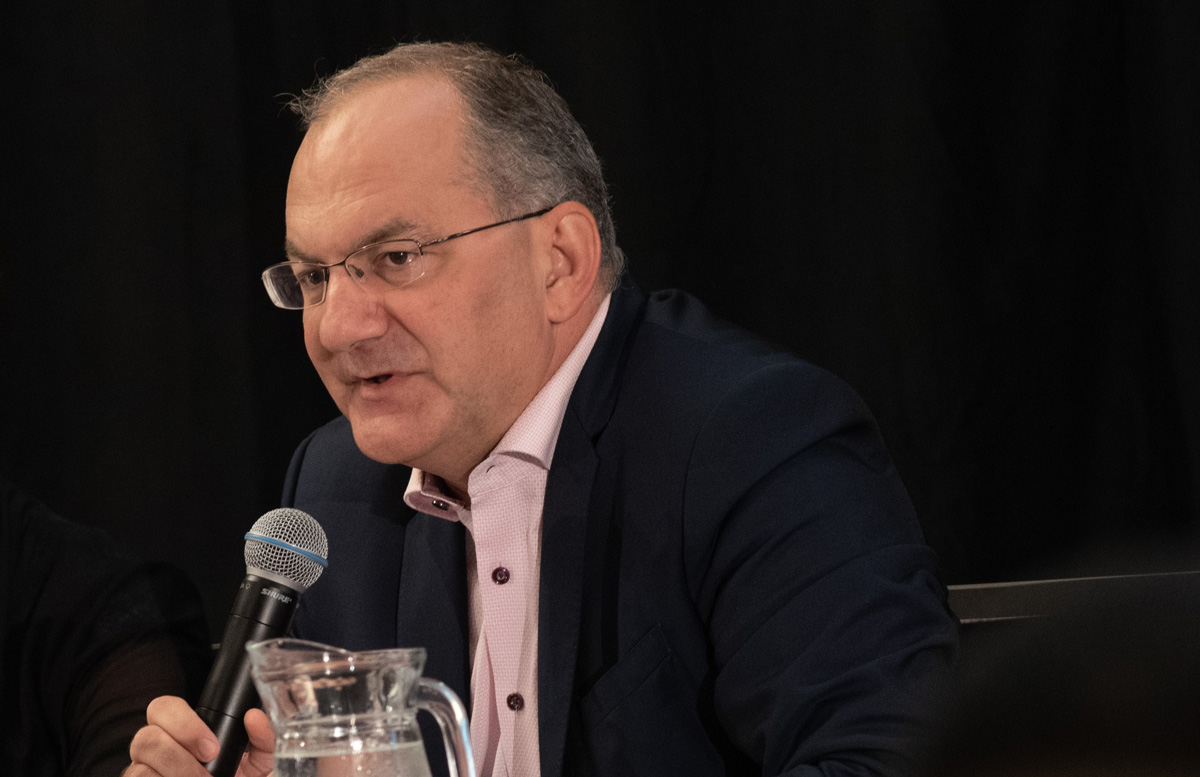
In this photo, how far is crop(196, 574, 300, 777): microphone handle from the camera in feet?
3.53

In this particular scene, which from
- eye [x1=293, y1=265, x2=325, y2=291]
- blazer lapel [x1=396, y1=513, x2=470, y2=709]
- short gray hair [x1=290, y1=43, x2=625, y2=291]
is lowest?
blazer lapel [x1=396, y1=513, x2=470, y2=709]

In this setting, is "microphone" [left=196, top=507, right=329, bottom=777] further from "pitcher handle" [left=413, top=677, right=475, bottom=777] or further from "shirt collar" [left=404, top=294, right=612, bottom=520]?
"shirt collar" [left=404, top=294, right=612, bottom=520]

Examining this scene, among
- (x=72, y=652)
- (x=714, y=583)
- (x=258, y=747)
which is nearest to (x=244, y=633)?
(x=258, y=747)

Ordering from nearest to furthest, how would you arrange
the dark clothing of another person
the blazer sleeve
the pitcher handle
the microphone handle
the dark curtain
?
the pitcher handle → the microphone handle → the blazer sleeve → the dark clothing of another person → the dark curtain

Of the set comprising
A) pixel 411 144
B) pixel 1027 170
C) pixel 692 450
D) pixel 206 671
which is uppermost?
pixel 411 144

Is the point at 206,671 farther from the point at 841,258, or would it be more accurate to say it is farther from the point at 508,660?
the point at 841,258

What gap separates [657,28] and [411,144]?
0.87 metres

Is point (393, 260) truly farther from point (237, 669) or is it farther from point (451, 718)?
point (451, 718)

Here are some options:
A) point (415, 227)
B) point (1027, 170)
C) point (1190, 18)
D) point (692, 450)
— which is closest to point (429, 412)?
point (415, 227)

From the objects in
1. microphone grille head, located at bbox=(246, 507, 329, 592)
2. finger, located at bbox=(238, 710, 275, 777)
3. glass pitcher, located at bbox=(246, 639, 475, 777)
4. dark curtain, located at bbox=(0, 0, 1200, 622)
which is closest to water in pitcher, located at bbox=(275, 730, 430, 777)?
glass pitcher, located at bbox=(246, 639, 475, 777)

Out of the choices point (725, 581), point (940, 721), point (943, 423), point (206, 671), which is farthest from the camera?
point (943, 423)

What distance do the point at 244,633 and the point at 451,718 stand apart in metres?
0.38

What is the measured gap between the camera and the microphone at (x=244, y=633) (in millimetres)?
1078

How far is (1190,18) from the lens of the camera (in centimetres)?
203
